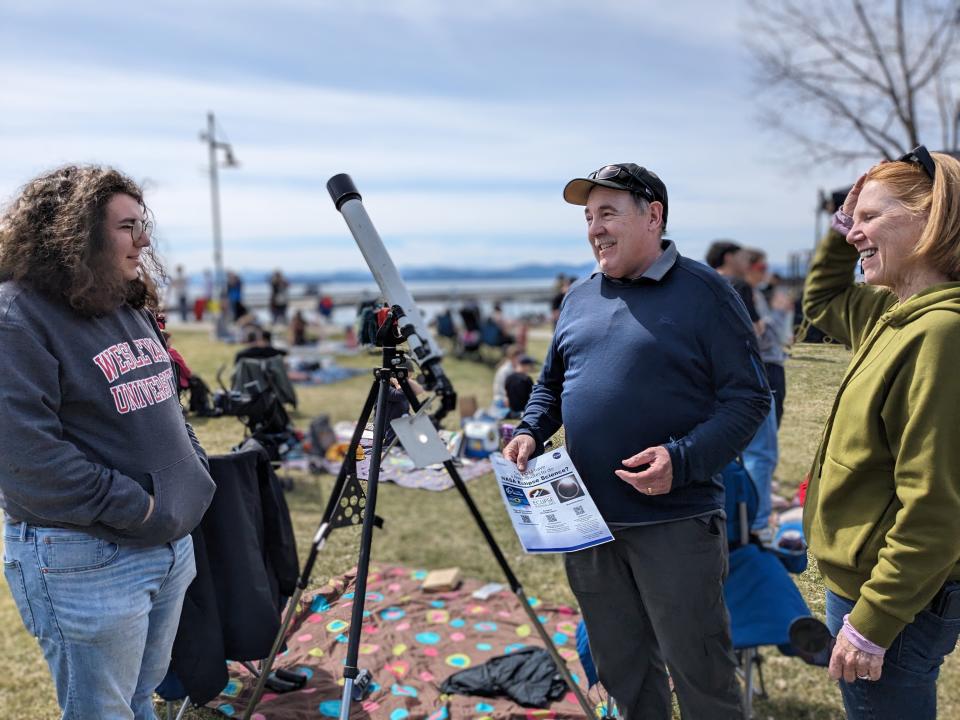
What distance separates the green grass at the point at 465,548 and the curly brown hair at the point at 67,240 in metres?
1.19

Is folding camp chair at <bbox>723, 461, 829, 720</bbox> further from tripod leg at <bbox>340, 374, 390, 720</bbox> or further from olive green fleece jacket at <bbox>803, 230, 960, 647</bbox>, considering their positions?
tripod leg at <bbox>340, 374, 390, 720</bbox>

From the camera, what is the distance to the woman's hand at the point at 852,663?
1538 mm

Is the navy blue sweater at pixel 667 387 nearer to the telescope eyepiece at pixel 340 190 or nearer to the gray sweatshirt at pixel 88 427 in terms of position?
the telescope eyepiece at pixel 340 190

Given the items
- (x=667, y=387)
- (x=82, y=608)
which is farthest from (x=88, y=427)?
(x=667, y=387)

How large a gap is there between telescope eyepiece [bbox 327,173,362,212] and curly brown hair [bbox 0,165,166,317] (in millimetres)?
624

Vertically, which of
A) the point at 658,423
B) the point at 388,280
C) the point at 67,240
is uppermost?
the point at 67,240

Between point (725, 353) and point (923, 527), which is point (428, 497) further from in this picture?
point (923, 527)

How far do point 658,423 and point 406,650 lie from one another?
6.56 ft

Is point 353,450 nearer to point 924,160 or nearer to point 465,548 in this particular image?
point 924,160

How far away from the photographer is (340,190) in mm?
2262

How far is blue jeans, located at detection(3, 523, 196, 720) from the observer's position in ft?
5.64

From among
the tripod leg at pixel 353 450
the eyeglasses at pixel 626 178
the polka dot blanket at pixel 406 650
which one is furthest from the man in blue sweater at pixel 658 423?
the polka dot blanket at pixel 406 650

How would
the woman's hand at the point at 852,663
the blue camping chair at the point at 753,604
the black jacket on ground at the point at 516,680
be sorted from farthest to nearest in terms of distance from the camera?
1. the black jacket on ground at the point at 516,680
2. the blue camping chair at the point at 753,604
3. the woman's hand at the point at 852,663

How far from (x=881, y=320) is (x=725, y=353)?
0.49 metres
